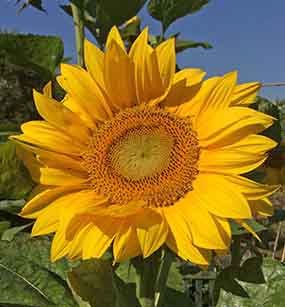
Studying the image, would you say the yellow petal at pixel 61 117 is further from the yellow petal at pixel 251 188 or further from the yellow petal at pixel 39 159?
the yellow petal at pixel 251 188

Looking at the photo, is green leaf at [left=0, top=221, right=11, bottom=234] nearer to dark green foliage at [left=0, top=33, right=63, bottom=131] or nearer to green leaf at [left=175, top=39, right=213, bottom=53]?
dark green foliage at [left=0, top=33, right=63, bottom=131]

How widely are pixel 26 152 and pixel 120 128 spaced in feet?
0.63

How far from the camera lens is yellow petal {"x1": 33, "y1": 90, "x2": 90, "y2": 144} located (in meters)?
1.24

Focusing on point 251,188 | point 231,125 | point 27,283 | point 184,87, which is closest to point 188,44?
point 184,87

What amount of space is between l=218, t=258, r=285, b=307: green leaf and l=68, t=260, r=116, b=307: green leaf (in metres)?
0.25

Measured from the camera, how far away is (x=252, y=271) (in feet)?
4.52

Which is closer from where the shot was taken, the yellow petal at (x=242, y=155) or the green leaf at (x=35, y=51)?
the yellow petal at (x=242, y=155)

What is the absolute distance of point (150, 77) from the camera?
1280 millimetres

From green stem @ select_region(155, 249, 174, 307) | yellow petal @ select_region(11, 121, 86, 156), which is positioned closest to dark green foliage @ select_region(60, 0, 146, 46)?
yellow petal @ select_region(11, 121, 86, 156)

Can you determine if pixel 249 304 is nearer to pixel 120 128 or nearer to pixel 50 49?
pixel 120 128

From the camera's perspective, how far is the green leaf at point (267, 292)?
135cm

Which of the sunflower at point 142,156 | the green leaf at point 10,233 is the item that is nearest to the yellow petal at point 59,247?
the sunflower at point 142,156

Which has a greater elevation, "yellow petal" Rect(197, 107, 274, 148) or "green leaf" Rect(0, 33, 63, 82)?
"green leaf" Rect(0, 33, 63, 82)

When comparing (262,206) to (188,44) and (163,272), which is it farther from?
(188,44)
